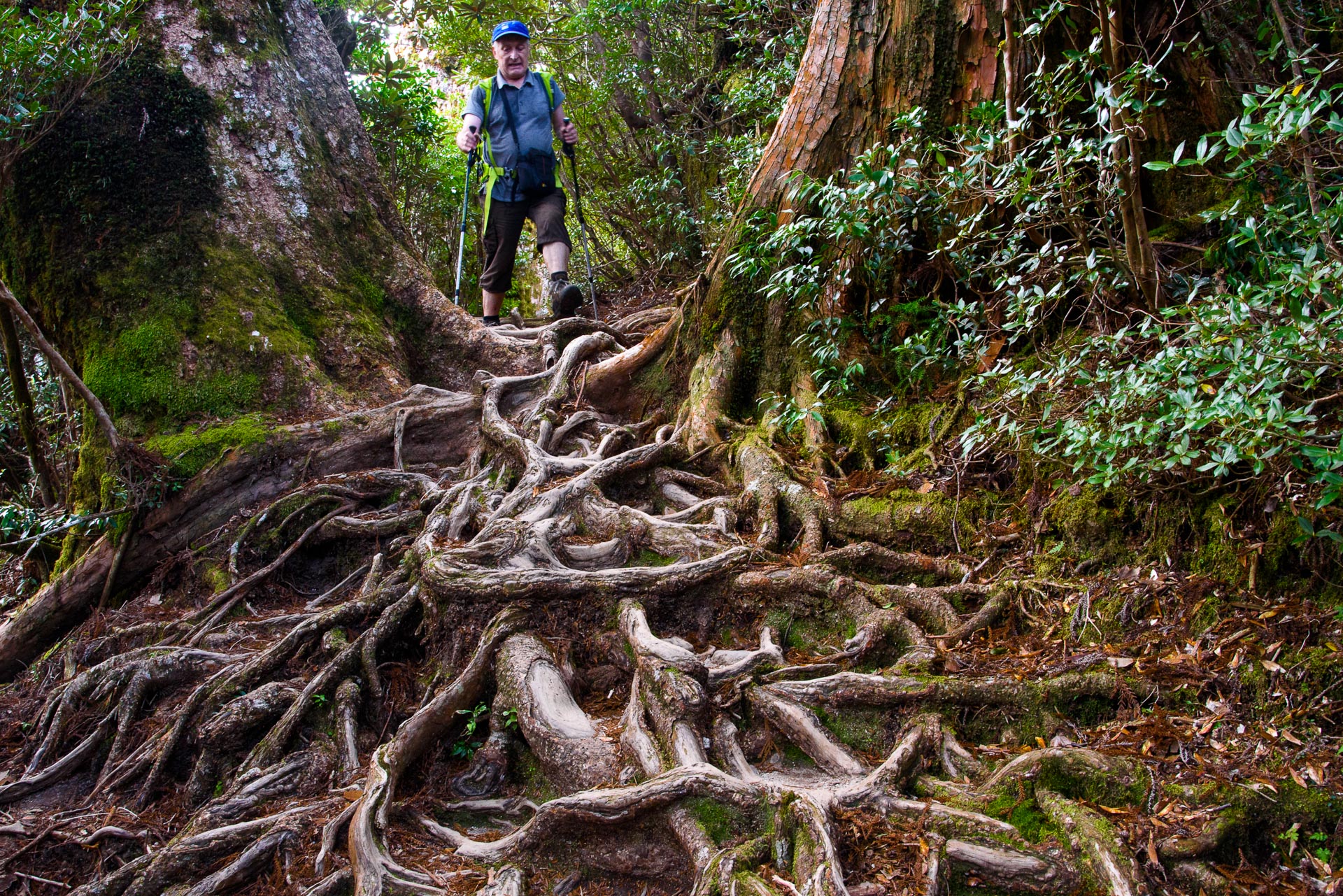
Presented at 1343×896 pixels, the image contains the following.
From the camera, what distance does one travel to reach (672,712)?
297 cm

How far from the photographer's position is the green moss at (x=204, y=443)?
5.08 meters

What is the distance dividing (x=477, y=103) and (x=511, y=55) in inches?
17.9

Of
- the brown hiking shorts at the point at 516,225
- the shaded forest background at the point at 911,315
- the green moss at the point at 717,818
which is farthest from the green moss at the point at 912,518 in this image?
the brown hiking shorts at the point at 516,225

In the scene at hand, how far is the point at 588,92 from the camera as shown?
11.0 m

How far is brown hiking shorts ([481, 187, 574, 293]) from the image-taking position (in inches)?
271

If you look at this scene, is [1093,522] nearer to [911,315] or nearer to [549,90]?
[911,315]

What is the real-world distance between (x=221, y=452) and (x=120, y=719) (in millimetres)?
1827

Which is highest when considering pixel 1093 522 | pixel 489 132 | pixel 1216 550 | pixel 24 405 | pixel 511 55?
pixel 511 55

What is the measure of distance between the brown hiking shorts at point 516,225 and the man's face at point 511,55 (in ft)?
3.12

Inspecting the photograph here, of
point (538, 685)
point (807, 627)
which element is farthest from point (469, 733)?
point (807, 627)

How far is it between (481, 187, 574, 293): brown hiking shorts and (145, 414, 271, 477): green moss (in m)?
2.56

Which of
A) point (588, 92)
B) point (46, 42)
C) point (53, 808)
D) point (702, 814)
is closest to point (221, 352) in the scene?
point (46, 42)

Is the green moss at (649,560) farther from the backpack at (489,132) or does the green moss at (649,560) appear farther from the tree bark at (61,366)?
the backpack at (489,132)

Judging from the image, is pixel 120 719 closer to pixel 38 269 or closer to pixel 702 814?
pixel 702 814
